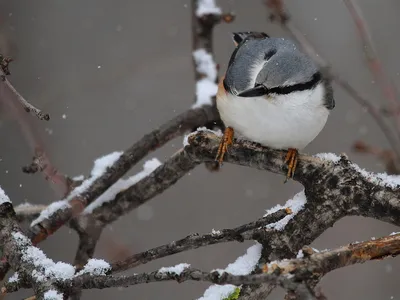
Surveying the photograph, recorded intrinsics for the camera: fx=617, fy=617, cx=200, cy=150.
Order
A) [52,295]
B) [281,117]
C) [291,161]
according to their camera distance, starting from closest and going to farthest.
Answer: [52,295] → [291,161] → [281,117]

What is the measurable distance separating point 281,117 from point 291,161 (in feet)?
0.65

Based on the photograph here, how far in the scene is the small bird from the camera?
2.04 meters

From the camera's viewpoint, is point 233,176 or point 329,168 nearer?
point 329,168

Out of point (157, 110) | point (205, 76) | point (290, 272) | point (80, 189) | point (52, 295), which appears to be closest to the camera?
point (290, 272)

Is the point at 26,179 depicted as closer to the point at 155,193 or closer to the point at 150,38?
the point at 150,38

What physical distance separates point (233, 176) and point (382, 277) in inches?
62.3

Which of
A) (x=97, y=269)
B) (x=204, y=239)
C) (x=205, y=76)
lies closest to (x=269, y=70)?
(x=204, y=239)

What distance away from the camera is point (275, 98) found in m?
2.08

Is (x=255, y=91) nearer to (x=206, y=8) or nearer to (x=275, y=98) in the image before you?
(x=275, y=98)

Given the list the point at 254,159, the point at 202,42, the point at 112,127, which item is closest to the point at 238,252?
the point at 112,127

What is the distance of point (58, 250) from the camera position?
16.7ft

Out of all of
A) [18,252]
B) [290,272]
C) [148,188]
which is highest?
[148,188]

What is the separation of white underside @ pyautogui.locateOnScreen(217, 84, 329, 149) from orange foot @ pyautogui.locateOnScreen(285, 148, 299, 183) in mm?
82

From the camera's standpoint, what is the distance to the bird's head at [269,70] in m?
2.02
